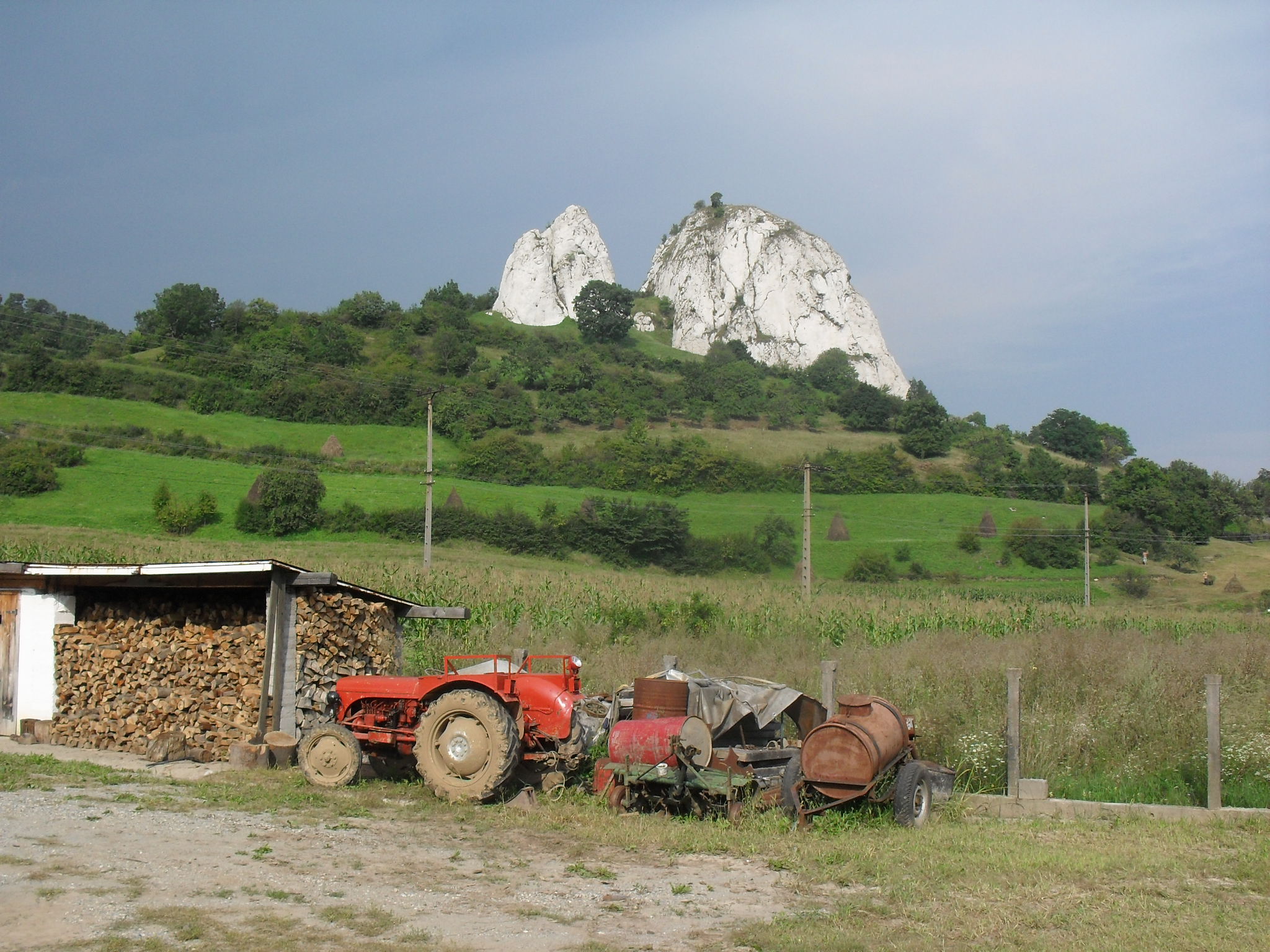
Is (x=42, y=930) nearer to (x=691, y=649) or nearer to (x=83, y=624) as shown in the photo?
(x=83, y=624)

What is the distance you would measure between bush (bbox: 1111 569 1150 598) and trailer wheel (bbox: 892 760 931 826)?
4915 cm

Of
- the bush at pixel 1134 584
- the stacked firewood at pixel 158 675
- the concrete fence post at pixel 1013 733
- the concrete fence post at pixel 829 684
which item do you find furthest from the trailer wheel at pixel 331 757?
the bush at pixel 1134 584

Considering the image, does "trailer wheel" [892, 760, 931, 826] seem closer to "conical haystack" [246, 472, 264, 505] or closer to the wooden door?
the wooden door

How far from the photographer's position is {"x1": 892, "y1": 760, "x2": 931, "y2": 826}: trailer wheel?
345 inches

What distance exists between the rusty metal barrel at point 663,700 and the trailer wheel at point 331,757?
2964 mm

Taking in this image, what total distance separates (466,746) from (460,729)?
18 centimetres

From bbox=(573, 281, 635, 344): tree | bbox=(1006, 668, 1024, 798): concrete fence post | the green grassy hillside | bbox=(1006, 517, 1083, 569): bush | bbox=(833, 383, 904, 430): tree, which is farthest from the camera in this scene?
bbox=(573, 281, 635, 344): tree

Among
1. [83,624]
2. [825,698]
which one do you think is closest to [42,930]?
[825,698]

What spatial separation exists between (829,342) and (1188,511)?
307 feet

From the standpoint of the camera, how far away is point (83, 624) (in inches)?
531

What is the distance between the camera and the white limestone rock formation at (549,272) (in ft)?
516

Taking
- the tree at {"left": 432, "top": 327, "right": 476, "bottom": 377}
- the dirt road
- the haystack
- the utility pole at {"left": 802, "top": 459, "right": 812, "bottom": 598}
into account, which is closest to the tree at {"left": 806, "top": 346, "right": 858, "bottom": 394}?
the tree at {"left": 432, "top": 327, "right": 476, "bottom": 377}

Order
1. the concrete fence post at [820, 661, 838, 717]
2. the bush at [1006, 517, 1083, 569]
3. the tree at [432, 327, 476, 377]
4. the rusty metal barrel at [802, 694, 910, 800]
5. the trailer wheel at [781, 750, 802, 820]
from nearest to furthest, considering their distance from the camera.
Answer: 1. the rusty metal barrel at [802, 694, 910, 800]
2. the trailer wheel at [781, 750, 802, 820]
3. the concrete fence post at [820, 661, 838, 717]
4. the bush at [1006, 517, 1083, 569]
5. the tree at [432, 327, 476, 377]

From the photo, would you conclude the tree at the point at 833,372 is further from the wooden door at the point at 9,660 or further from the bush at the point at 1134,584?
the wooden door at the point at 9,660
